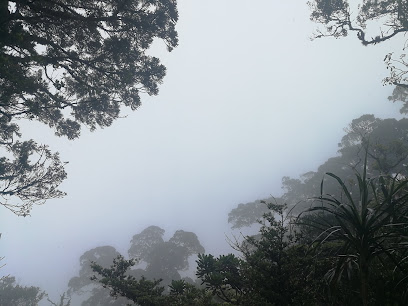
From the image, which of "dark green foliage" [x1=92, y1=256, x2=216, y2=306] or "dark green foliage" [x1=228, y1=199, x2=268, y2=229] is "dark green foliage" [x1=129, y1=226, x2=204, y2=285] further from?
"dark green foliage" [x1=92, y1=256, x2=216, y2=306]

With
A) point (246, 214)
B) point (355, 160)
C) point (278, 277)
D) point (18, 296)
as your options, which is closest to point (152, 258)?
point (18, 296)

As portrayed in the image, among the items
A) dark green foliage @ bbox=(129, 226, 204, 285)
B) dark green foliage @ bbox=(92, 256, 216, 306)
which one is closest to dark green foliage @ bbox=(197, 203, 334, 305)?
dark green foliage @ bbox=(92, 256, 216, 306)

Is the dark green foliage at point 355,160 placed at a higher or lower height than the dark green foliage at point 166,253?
higher

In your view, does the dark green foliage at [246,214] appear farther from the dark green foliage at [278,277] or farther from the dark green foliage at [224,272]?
the dark green foliage at [278,277]

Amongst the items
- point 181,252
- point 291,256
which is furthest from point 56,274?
point 291,256

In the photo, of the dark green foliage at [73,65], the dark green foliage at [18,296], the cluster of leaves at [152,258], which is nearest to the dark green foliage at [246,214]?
the cluster of leaves at [152,258]

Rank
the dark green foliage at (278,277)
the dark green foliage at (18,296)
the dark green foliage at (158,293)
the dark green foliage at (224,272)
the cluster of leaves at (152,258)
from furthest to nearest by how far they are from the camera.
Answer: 1. the cluster of leaves at (152,258)
2. the dark green foliage at (18,296)
3. the dark green foliage at (224,272)
4. the dark green foliage at (158,293)
5. the dark green foliage at (278,277)

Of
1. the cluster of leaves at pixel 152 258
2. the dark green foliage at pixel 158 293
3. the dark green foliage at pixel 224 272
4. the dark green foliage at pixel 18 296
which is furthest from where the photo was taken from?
the cluster of leaves at pixel 152 258

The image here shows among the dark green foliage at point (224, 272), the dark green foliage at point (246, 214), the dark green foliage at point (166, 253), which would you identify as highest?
the dark green foliage at point (246, 214)

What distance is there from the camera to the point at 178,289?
233 inches

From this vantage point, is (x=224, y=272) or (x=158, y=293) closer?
(x=224, y=272)

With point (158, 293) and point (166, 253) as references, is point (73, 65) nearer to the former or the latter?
point (158, 293)

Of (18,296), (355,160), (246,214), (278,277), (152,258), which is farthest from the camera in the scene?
(246,214)

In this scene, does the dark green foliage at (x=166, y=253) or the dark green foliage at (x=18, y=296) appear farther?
the dark green foliage at (x=166, y=253)
